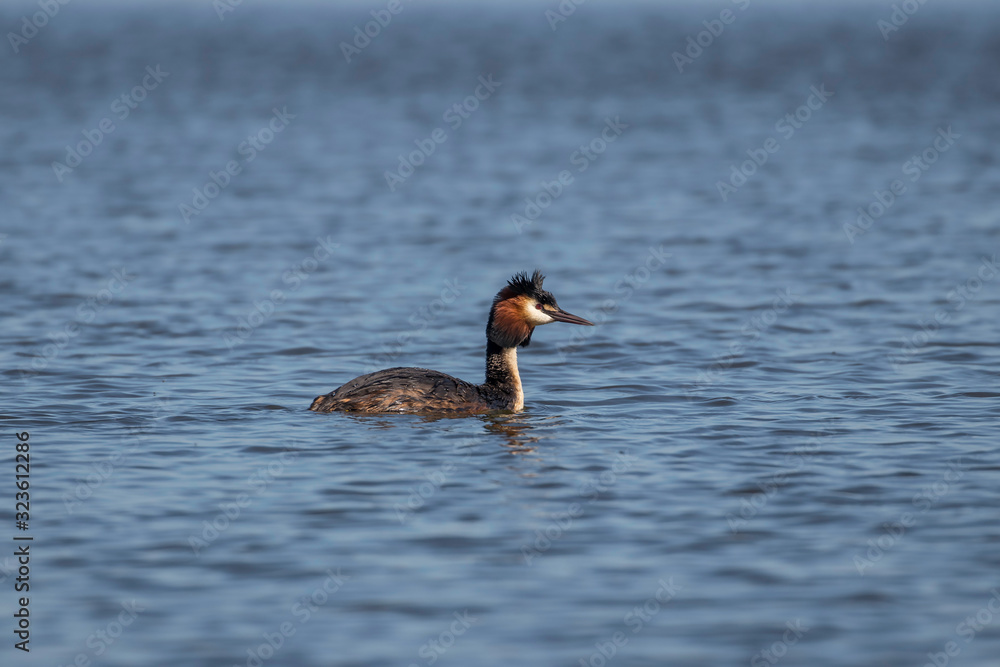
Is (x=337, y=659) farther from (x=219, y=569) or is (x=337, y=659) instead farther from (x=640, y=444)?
(x=640, y=444)

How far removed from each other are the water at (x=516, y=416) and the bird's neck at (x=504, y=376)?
13.6 inches

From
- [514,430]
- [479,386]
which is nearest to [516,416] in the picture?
[479,386]

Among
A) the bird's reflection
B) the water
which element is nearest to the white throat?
the bird's reflection

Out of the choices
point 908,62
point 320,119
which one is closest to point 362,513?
point 320,119

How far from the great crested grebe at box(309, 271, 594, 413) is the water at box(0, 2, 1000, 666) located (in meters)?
0.32

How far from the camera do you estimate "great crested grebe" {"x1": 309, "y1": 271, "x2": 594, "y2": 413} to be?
1306 centimetres

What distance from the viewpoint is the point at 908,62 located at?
7025cm

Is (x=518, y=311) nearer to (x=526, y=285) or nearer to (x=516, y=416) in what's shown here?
(x=526, y=285)

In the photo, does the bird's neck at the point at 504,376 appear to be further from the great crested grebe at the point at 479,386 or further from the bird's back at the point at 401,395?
the bird's back at the point at 401,395

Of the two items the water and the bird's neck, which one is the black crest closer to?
the bird's neck

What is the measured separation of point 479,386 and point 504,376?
314 mm

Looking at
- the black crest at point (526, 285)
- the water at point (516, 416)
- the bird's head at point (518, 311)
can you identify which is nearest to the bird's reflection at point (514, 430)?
the water at point (516, 416)

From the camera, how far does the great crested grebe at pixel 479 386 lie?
13062 mm

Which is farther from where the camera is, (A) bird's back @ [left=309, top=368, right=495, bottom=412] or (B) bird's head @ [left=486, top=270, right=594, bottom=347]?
(B) bird's head @ [left=486, top=270, right=594, bottom=347]
